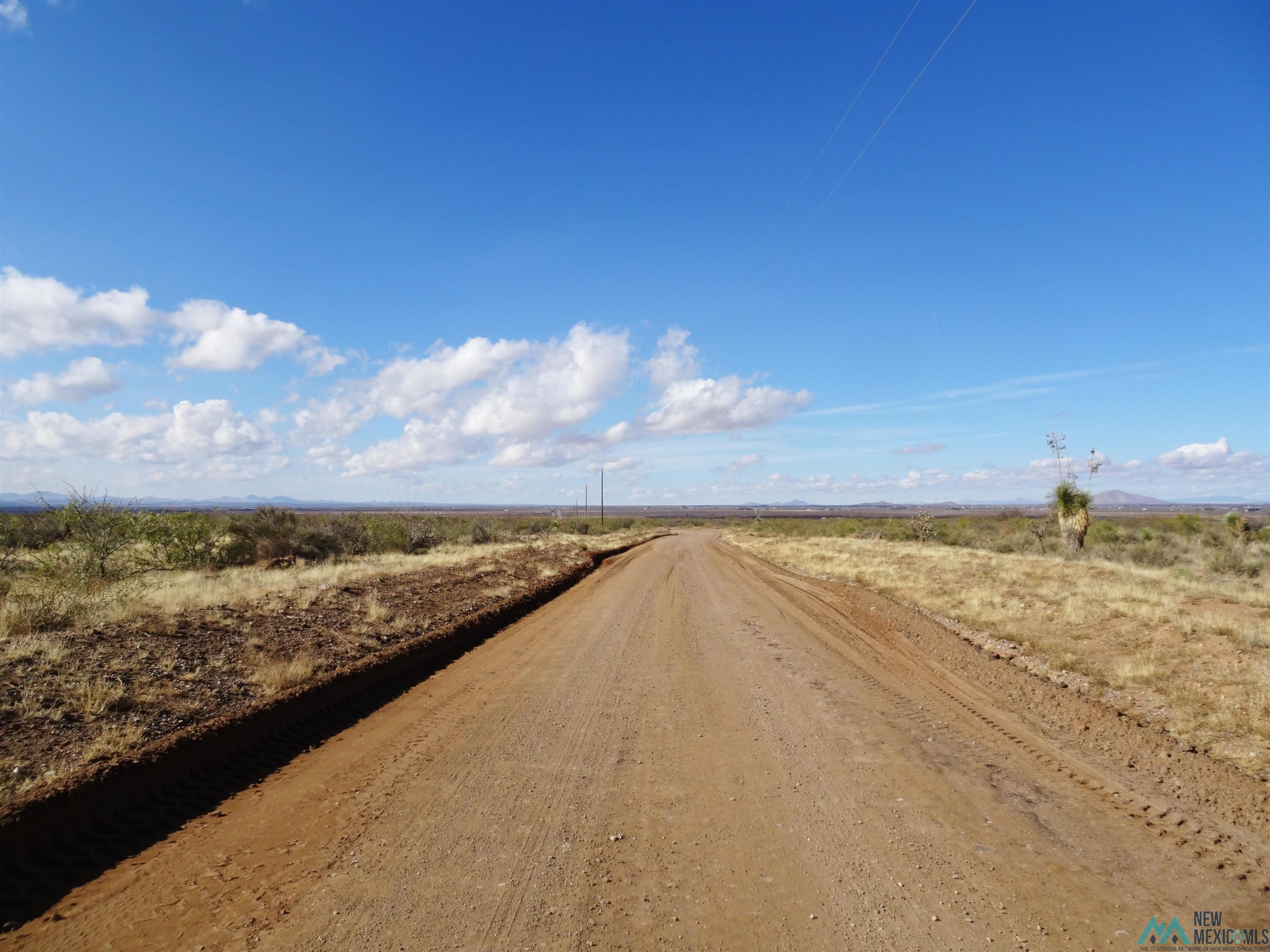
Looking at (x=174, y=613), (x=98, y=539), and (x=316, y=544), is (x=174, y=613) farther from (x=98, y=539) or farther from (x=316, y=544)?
(x=316, y=544)

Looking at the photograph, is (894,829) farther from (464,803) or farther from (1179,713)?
(1179,713)

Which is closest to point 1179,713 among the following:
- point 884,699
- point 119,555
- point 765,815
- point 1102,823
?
point 884,699

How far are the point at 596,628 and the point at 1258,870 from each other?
9841 mm

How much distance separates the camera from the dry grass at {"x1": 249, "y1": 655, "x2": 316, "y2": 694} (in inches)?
305

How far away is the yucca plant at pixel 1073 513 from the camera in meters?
30.2

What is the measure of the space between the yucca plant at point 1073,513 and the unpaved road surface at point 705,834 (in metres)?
27.3

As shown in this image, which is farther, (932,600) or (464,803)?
(932,600)

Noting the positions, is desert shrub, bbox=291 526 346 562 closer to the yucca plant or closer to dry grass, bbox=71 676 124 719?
dry grass, bbox=71 676 124 719

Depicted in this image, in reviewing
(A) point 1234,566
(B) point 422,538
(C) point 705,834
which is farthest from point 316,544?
(A) point 1234,566

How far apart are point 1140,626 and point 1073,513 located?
2275cm

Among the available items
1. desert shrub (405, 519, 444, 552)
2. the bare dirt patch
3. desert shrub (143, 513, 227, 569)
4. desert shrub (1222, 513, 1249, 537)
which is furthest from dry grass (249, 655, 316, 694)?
desert shrub (1222, 513, 1249, 537)

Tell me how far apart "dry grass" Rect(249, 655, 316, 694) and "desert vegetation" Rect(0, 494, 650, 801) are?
0.03 meters

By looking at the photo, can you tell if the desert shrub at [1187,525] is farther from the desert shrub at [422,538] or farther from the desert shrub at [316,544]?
the desert shrub at [316,544]

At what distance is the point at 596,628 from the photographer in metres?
12.7
